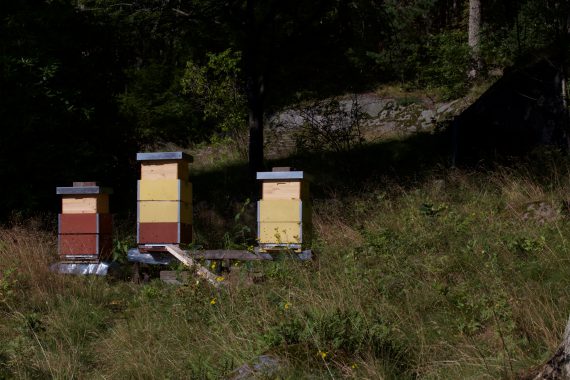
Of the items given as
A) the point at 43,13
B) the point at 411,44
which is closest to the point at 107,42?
the point at 43,13

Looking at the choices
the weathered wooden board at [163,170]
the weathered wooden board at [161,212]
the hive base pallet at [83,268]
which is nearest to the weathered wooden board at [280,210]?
the weathered wooden board at [161,212]

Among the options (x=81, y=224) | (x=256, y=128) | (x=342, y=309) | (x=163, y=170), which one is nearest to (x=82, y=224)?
(x=81, y=224)

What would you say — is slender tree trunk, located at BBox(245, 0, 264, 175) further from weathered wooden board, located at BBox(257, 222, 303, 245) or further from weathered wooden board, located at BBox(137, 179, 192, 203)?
weathered wooden board, located at BBox(257, 222, 303, 245)

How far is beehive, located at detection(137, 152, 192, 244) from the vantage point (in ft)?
27.6

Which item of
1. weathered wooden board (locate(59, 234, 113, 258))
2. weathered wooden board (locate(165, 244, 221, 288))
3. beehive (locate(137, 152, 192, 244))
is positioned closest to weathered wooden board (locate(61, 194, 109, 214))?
weathered wooden board (locate(59, 234, 113, 258))

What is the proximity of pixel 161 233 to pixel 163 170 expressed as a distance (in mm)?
800

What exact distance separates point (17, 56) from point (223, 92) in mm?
7566

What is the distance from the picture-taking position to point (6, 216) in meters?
12.7

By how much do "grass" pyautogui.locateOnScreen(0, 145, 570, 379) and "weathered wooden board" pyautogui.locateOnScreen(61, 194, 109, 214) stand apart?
0.65m

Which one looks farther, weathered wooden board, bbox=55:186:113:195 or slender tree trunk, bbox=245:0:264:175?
slender tree trunk, bbox=245:0:264:175

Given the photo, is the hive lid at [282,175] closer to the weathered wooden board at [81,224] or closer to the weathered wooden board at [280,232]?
the weathered wooden board at [280,232]

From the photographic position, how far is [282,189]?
8289 mm

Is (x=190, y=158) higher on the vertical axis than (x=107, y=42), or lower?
lower

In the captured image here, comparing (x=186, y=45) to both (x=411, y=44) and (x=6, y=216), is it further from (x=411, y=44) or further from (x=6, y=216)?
(x=6, y=216)
